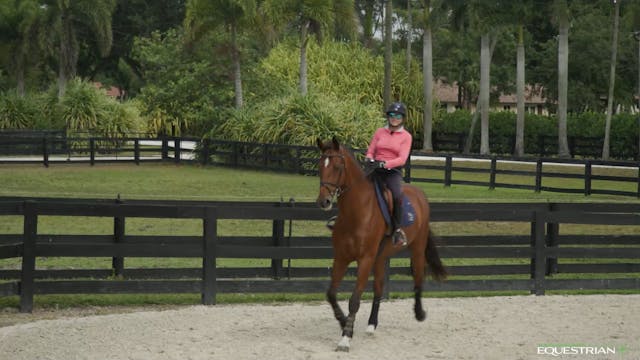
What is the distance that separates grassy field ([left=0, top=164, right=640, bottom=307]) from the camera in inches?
669

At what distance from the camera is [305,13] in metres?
48.3

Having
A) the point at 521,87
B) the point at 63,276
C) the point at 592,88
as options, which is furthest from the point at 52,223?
the point at 592,88

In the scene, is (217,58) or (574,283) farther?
(217,58)

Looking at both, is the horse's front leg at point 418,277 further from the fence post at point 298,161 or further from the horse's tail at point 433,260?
the fence post at point 298,161

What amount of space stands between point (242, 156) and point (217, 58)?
12.8 m

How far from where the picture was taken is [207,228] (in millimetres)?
12938

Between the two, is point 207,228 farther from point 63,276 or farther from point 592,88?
point 592,88

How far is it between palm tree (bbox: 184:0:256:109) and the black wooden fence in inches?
1367

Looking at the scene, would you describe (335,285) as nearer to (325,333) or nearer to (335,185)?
(325,333)

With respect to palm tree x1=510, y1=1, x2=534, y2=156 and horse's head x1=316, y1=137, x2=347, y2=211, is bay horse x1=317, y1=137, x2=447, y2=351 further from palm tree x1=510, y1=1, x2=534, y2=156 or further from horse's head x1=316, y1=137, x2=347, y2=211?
palm tree x1=510, y1=1, x2=534, y2=156

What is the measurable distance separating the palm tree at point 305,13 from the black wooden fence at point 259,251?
32.8m

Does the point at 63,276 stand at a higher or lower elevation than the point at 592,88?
lower

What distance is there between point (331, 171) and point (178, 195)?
1931 cm

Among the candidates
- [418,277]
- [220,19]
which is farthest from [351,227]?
[220,19]
